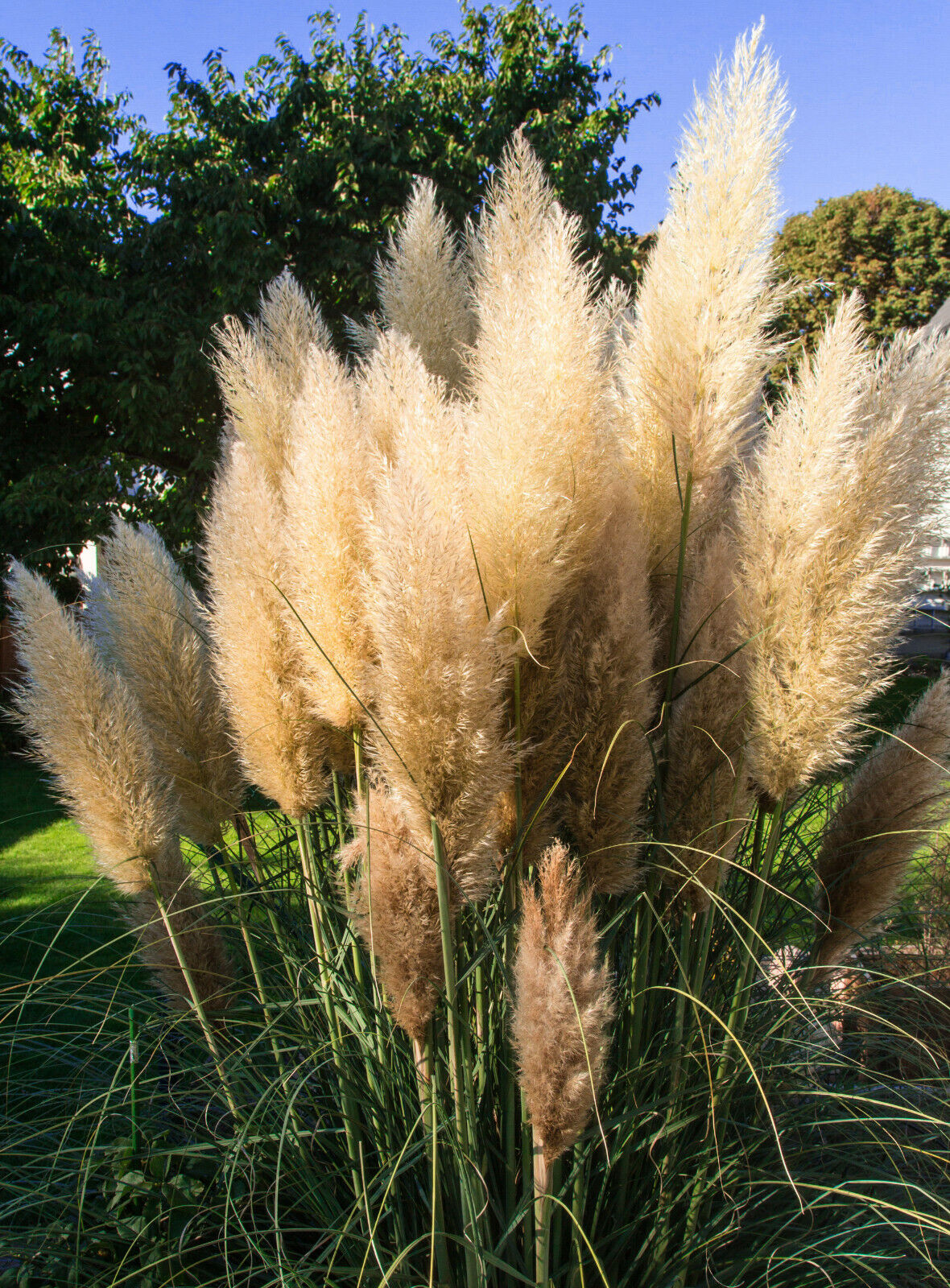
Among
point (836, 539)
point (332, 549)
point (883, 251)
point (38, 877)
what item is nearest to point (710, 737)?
point (836, 539)

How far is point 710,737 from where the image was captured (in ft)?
5.13

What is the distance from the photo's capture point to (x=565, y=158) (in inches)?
376

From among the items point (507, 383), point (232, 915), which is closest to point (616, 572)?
point (507, 383)

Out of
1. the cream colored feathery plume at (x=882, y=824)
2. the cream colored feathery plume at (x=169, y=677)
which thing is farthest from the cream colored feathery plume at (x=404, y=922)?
the cream colored feathery plume at (x=882, y=824)

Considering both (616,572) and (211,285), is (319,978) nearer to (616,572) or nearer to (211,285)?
(616,572)

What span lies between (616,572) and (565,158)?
31.6 ft

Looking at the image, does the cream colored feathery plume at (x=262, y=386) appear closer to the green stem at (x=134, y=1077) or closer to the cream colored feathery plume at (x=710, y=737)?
the cream colored feathery plume at (x=710, y=737)

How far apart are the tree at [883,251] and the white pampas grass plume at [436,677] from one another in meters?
25.1

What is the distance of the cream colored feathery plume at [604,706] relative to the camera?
4.73 ft

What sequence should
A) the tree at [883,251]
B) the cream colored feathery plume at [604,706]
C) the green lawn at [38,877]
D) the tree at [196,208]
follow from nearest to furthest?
the cream colored feathery plume at [604,706]
the green lawn at [38,877]
the tree at [196,208]
the tree at [883,251]

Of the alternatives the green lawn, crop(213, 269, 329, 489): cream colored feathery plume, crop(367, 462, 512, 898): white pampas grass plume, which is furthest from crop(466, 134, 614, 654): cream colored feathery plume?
the green lawn

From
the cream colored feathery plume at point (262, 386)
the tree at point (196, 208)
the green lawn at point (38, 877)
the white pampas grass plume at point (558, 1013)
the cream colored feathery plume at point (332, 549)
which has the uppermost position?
the tree at point (196, 208)

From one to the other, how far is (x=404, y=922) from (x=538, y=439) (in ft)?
2.51

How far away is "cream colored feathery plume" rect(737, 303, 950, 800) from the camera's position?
1487 mm
